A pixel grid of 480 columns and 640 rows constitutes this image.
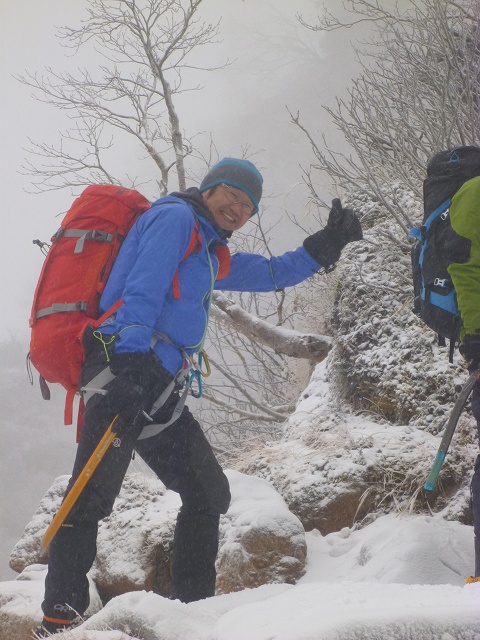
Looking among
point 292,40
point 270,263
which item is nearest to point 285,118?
point 292,40

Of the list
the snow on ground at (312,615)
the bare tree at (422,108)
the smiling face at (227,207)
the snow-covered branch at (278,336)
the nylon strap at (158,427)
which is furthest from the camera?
the snow-covered branch at (278,336)

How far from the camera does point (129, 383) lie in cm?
221

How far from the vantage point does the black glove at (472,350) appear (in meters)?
2.28

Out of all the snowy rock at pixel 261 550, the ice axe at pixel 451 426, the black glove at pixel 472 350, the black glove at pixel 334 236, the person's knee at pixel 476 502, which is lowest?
the snowy rock at pixel 261 550

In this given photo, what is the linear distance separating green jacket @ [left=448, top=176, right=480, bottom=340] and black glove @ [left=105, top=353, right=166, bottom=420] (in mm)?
1417

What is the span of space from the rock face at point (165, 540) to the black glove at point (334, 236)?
1.72m

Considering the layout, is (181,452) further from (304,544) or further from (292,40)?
(292,40)

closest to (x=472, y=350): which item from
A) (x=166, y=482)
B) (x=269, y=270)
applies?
(x=269, y=270)

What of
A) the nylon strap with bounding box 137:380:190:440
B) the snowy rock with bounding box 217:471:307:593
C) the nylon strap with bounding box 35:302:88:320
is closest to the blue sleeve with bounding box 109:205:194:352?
the nylon strap with bounding box 35:302:88:320

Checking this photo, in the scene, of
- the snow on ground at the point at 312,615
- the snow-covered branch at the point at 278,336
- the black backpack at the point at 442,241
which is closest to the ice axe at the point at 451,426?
the black backpack at the point at 442,241

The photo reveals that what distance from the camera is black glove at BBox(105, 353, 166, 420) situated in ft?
7.23

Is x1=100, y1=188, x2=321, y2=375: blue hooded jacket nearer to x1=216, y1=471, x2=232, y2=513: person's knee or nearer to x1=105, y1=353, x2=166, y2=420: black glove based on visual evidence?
x1=105, y1=353, x2=166, y2=420: black glove

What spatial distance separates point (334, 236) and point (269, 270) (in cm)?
46

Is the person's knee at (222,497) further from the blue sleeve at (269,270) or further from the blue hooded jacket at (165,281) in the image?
the blue sleeve at (269,270)
